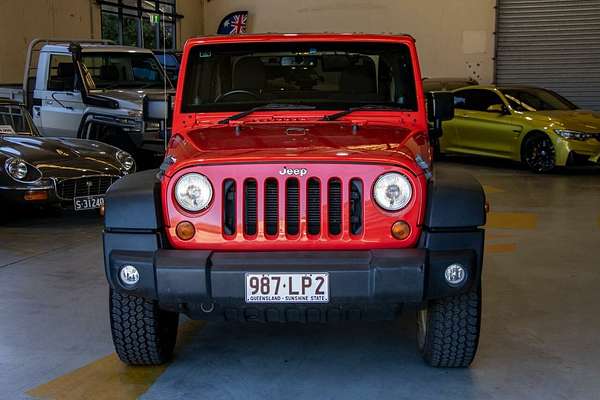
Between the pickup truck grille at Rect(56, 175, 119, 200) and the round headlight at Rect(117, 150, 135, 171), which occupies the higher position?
the round headlight at Rect(117, 150, 135, 171)

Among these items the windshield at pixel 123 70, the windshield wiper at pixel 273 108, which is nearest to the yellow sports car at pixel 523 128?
the windshield at pixel 123 70

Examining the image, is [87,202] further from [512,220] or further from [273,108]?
[512,220]

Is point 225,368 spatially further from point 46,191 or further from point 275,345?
point 46,191

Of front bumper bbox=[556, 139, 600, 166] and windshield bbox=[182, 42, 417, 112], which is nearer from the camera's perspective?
windshield bbox=[182, 42, 417, 112]

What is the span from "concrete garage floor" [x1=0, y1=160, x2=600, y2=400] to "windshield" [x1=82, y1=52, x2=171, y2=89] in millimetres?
4861

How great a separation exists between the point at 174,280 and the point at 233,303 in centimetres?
27

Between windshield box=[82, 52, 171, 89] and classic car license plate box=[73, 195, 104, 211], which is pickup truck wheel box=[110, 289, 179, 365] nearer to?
classic car license plate box=[73, 195, 104, 211]

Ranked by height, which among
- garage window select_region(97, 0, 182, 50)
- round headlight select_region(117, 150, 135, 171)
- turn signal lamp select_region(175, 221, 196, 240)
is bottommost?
round headlight select_region(117, 150, 135, 171)

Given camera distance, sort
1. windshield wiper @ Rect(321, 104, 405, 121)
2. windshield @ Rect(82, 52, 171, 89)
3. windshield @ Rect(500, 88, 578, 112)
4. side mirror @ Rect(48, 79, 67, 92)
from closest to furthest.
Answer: windshield wiper @ Rect(321, 104, 405, 121)
side mirror @ Rect(48, 79, 67, 92)
windshield @ Rect(82, 52, 171, 89)
windshield @ Rect(500, 88, 578, 112)

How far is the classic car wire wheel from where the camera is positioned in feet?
36.4

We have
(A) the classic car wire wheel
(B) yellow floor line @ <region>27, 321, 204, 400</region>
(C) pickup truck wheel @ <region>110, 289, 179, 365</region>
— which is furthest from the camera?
(A) the classic car wire wheel

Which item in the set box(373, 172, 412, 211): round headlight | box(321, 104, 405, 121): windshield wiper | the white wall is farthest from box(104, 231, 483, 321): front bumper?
the white wall

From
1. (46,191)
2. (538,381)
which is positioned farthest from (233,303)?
(46,191)

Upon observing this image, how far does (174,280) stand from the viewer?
3.25 metres
